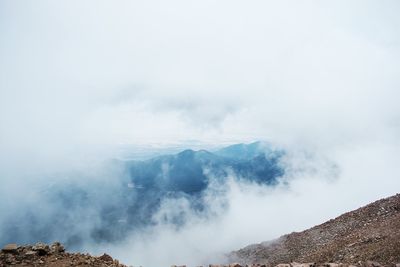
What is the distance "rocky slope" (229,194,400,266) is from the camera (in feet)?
73.2

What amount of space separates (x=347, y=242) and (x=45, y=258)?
2260cm

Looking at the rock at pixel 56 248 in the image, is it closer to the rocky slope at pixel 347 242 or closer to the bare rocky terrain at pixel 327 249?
the bare rocky terrain at pixel 327 249

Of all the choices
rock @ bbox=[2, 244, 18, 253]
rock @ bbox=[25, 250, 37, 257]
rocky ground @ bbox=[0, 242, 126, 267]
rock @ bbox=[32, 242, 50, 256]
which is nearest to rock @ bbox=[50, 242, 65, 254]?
rocky ground @ bbox=[0, 242, 126, 267]

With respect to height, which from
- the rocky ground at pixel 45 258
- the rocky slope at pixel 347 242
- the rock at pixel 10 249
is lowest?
the rocky slope at pixel 347 242

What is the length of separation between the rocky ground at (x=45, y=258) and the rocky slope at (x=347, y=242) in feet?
50.2

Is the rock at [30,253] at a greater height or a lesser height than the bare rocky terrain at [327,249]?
greater

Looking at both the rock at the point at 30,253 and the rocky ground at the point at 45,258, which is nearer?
the rocky ground at the point at 45,258

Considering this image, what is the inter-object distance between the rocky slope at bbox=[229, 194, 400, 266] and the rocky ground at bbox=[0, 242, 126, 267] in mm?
15305

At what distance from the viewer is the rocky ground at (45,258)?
633 inches

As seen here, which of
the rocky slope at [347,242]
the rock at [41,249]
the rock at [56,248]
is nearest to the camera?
the rock at [41,249]

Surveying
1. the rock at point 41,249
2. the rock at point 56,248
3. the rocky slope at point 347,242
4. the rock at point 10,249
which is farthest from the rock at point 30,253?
the rocky slope at point 347,242

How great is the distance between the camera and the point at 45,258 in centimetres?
1677

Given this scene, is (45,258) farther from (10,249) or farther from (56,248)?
(10,249)

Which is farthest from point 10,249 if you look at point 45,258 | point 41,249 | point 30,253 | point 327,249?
point 327,249
